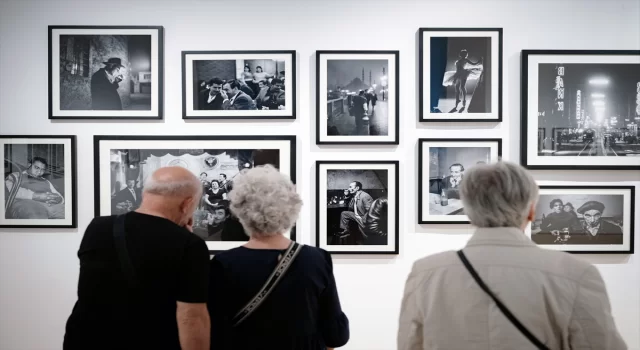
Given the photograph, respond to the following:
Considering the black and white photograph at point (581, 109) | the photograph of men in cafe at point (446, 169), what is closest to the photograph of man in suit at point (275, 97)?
the photograph of men in cafe at point (446, 169)

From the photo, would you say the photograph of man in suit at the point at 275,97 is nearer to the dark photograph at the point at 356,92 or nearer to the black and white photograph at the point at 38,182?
the dark photograph at the point at 356,92

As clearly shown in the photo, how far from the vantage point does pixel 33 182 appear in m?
2.82

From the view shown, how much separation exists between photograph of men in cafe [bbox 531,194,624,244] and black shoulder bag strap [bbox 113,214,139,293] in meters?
2.35

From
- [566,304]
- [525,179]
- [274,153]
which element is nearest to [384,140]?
[274,153]

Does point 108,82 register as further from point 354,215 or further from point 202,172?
point 354,215

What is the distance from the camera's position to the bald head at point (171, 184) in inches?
70.2

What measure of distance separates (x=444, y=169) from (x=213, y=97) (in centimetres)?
152

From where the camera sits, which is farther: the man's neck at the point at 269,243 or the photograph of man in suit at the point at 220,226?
the photograph of man in suit at the point at 220,226

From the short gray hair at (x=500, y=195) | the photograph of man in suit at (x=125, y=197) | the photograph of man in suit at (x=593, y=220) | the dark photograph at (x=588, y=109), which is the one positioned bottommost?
the photograph of man in suit at (x=593, y=220)

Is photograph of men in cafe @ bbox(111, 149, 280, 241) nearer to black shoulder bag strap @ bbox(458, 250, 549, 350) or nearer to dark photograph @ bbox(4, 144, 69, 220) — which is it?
dark photograph @ bbox(4, 144, 69, 220)

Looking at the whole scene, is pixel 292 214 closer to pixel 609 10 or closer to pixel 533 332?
pixel 533 332

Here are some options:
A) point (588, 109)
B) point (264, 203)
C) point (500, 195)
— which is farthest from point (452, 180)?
point (264, 203)

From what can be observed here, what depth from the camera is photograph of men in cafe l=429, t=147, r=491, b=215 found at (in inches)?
110

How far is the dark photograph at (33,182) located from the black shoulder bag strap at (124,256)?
1.42m
